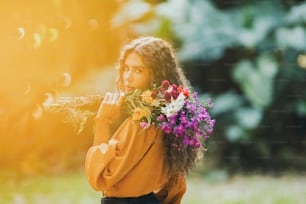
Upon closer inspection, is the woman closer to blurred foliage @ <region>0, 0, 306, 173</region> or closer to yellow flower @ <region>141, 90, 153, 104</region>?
yellow flower @ <region>141, 90, 153, 104</region>

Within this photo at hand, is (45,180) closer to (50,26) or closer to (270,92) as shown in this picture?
(50,26)

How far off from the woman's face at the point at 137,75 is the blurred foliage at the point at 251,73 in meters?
1.22

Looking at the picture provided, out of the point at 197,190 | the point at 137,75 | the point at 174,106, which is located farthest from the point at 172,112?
the point at 197,190

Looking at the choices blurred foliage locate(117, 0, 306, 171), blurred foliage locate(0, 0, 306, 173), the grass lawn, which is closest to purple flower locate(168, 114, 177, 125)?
the grass lawn

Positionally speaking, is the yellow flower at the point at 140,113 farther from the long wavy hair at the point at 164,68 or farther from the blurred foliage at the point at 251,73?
the blurred foliage at the point at 251,73

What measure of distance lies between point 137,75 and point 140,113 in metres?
0.08

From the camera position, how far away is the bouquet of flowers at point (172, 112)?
156cm

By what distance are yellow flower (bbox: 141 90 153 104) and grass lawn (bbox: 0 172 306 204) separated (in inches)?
35.6

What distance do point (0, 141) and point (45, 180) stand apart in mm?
201

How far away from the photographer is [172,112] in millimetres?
1556

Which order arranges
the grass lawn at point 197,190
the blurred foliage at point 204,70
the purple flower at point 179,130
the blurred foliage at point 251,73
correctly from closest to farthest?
the purple flower at point 179,130 → the grass lawn at point 197,190 → the blurred foliage at point 204,70 → the blurred foliage at point 251,73

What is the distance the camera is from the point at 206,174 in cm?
282

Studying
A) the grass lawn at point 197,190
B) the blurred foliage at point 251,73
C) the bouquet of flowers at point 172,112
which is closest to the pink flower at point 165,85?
the bouquet of flowers at point 172,112

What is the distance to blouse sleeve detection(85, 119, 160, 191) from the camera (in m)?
1.56
